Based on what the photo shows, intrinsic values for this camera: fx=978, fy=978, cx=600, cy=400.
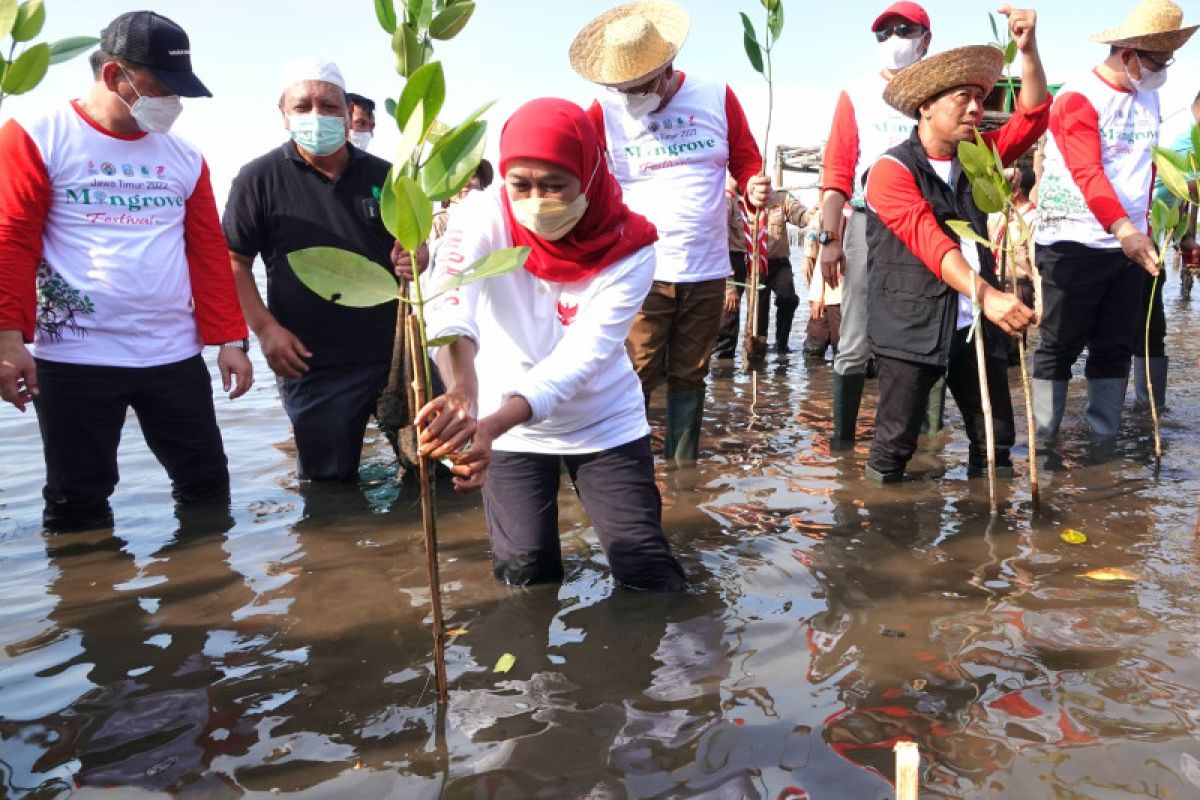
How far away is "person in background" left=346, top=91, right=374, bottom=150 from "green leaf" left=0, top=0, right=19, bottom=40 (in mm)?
3339

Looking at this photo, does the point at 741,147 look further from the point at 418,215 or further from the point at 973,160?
the point at 418,215

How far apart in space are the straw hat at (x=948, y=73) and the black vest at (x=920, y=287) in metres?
0.22

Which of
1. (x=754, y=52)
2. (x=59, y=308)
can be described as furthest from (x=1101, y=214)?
(x=59, y=308)

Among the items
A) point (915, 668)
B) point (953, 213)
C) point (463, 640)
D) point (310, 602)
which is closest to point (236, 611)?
point (310, 602)

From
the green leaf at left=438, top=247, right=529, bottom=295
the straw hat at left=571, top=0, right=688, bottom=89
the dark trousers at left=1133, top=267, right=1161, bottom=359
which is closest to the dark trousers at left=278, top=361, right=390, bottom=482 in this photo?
the straw hat at left=571, top=0, right=688, bottom=89

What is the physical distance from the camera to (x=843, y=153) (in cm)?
491

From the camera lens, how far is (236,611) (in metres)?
3.20

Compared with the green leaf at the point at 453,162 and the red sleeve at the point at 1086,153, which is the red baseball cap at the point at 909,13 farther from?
the green leaf at the point at 453,162

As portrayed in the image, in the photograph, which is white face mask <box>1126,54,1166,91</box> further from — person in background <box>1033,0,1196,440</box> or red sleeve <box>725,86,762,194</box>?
red sleeve <box>725,86,762,194</box>

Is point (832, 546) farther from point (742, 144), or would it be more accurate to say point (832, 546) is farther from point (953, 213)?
point (742, 144)

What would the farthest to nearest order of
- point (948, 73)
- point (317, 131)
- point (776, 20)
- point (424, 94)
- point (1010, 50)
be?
point (776, 20) < point (1010, 50) < point (317, 131) < point (948, 73) < point (424, 94)

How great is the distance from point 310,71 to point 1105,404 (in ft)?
13.8

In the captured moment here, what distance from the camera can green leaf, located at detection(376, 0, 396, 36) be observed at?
2490 mm

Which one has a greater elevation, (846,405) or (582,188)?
(582,188)
